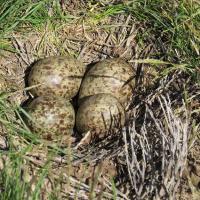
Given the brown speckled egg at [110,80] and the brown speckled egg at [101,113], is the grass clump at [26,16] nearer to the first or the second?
the brown speckled egg at [110,80]

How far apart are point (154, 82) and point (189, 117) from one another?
0.53 metres

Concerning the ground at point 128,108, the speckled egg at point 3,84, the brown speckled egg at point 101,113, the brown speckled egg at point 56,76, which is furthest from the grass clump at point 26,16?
the brown speckled egg at point 101,113

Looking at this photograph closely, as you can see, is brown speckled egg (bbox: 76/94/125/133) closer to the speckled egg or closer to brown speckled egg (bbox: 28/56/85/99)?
brown speckled egg (bbox: 28/56/85/99)

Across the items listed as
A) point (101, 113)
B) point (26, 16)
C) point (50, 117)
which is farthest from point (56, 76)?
point (26, 16)

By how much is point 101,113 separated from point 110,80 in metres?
0.27

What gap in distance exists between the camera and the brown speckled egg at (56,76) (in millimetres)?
3850

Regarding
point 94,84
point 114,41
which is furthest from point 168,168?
point 114,41

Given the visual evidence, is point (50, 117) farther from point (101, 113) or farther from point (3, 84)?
point (3, 84)

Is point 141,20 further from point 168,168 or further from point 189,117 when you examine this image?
point 168,168

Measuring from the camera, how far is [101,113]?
143 inches

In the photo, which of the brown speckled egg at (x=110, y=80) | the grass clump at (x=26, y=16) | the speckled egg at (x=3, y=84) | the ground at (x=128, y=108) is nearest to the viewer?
the ground at (x=128, y=108)

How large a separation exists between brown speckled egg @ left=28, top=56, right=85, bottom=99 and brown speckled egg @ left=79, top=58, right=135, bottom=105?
75 mm

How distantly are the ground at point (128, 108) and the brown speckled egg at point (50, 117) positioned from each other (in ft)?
0.27

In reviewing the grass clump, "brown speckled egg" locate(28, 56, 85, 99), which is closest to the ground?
the grass clump
